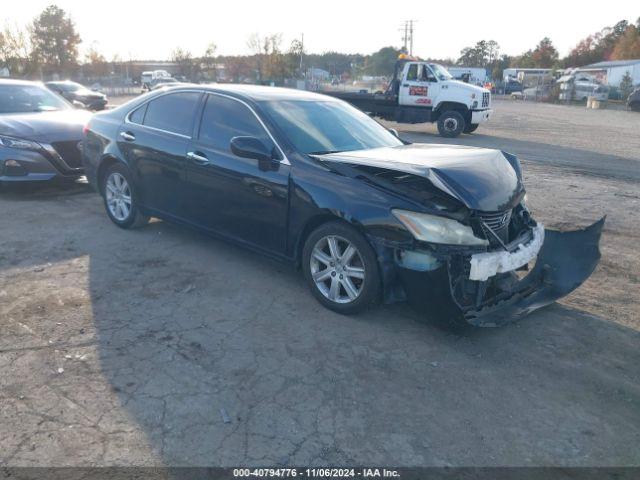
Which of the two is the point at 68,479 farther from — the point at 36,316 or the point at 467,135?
the point at 467,135

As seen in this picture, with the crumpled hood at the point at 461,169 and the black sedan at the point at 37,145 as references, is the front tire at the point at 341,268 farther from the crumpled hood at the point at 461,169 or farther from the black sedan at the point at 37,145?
the black sedan at the point at 37,145

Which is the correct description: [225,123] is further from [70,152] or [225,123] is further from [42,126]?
[42,126]

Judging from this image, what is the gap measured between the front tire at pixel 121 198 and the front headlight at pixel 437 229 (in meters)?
3.51

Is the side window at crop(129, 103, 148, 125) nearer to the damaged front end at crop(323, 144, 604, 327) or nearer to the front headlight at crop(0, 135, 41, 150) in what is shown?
the front headlight at crop(0, 135, 41, 150)

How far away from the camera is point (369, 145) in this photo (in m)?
5.03

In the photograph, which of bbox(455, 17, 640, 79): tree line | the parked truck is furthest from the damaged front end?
bbox(455, 17, 640, 79): tree line

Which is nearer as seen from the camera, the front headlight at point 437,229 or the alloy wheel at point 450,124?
the front headlight at point 437,229

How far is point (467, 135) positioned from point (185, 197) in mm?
15329

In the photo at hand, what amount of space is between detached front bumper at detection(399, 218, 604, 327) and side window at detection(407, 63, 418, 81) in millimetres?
14035

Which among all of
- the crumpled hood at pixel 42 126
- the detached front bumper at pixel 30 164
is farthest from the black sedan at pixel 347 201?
the crumpled hood at pixel 42 126

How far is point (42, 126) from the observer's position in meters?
7.67

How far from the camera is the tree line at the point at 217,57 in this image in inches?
1998

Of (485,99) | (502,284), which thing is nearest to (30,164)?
(502,284)

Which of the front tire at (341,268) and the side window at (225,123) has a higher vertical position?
the side window at (225,123)
